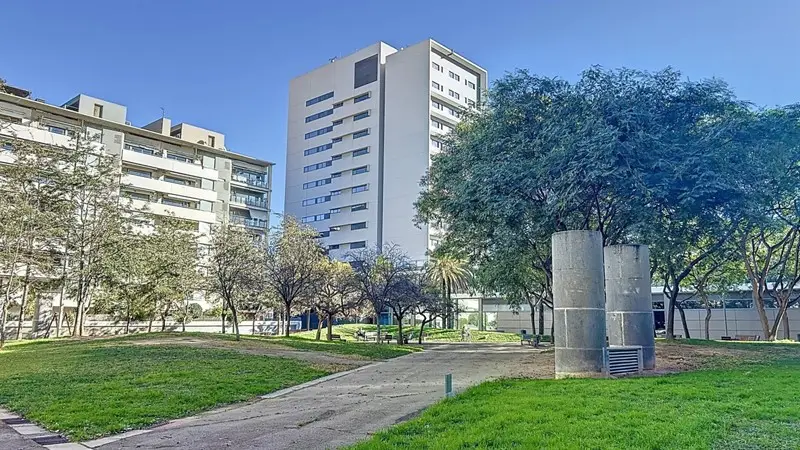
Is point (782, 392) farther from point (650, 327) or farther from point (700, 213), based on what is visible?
point (700, 213)

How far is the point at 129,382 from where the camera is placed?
1341cm

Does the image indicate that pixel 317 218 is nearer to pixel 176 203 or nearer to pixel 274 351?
pixel 176 203

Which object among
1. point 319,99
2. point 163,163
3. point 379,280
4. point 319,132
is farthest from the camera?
point 319,99

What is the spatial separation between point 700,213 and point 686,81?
14.0ft

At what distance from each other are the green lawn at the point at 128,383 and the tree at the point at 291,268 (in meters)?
8.32

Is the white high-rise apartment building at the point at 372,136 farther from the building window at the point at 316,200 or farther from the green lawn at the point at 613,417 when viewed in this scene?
the green lawn at the point at 613,417

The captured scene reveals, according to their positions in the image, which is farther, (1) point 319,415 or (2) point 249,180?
(2) point 249,180

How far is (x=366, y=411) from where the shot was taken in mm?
10094

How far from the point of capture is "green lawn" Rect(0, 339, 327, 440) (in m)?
9.91

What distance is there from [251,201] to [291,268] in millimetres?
38253

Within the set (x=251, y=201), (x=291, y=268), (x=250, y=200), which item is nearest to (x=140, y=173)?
(x=250, y=200)

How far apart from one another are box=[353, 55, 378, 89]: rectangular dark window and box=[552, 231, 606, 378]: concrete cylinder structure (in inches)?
2548

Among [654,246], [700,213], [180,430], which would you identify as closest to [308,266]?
[654,246]

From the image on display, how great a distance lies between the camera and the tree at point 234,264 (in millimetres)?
28766
